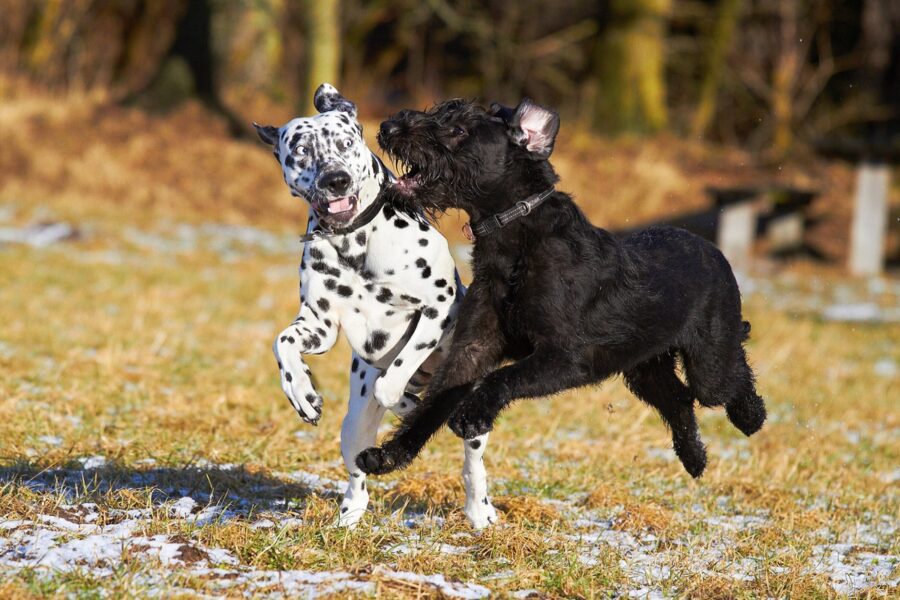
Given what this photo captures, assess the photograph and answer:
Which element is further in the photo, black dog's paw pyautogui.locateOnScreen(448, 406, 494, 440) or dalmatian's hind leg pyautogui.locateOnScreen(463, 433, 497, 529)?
dalmatian's hind leg pyautogui.locateOnScreen(463, 433, 497, 529)

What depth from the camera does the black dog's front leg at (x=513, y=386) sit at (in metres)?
4.23

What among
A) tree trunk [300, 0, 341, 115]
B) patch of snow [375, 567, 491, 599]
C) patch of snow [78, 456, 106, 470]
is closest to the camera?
patch of snow [375, 567, 491, 599]

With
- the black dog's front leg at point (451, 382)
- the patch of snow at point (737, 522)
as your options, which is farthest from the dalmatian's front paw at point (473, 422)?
the patch of snow at point (737, 522)

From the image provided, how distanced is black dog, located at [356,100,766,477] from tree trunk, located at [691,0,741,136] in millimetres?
20557

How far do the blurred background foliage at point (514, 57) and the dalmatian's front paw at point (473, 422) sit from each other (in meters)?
16.0

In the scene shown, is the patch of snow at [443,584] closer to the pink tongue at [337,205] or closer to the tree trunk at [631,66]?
the pink tongue at [337,205]

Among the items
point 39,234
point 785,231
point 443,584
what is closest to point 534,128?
point 443,584

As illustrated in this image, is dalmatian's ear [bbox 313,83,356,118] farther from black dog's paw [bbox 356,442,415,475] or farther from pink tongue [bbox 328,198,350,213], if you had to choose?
black dog's paw [bbox 356,442,415,475]

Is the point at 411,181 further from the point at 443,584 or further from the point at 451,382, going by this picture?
the point at 443,584

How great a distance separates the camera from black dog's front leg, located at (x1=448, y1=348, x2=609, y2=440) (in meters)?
4.23

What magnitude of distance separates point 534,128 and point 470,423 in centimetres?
122

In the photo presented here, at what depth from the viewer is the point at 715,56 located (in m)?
25.2

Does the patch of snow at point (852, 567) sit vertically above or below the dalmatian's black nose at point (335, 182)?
below

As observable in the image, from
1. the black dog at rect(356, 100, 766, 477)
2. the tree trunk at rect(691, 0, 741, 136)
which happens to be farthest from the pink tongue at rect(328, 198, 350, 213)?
the tree trunk at rect(691, 0, 741, 136)
